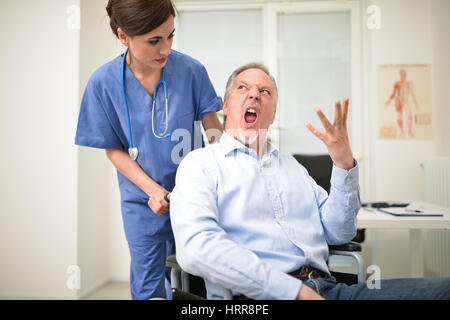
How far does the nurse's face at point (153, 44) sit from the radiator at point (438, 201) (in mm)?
2095

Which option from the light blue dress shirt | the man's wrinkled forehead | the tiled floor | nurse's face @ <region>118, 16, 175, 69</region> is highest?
nurse's face @ <region>118, 16, 175, 69</region>

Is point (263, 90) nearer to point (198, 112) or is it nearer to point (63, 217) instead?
point (198, 112)

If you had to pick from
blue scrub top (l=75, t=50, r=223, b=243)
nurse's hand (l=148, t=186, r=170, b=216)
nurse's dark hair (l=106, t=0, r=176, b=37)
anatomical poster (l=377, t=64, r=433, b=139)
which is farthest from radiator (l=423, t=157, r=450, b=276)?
nurse's dark hair (l=106, t=0, r=176, b=37)

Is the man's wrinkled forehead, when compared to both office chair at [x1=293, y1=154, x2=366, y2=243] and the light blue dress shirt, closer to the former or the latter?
the light blue dress shirt

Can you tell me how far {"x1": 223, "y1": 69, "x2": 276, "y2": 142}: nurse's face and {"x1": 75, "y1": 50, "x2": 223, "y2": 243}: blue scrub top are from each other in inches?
6.8

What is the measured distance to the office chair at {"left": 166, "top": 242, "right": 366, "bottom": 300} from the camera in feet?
3.10

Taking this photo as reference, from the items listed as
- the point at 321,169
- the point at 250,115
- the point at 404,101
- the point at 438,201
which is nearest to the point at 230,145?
the point at 250,115

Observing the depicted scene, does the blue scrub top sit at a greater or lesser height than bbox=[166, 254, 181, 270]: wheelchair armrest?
greater

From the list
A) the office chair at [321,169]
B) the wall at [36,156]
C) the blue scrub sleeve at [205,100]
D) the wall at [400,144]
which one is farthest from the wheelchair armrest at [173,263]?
the wall at [400,144]

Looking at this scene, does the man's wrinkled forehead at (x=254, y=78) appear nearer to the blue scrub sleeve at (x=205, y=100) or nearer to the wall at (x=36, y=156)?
the blue scrub sleeve at (x=205, y=100)

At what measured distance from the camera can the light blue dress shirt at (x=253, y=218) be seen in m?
Result: 0.86

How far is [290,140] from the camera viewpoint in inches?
122
